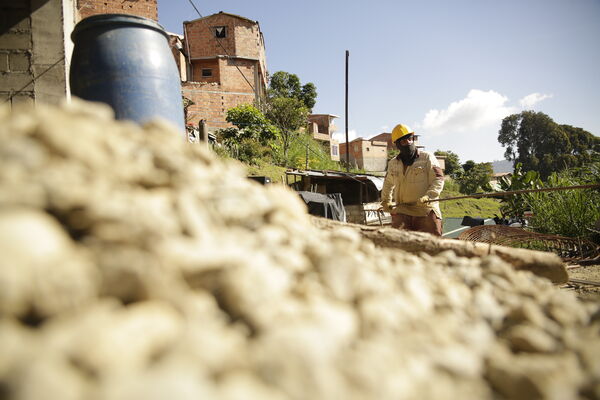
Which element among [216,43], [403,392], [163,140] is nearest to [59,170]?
[163,140]

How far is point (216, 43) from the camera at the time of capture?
22.7 metres

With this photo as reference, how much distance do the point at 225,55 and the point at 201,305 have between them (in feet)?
81.0

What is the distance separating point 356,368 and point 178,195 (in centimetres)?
71

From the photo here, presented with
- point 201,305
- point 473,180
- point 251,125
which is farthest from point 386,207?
point 473,180

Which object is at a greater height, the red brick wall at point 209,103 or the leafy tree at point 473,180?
the red brick wall at point 209,103

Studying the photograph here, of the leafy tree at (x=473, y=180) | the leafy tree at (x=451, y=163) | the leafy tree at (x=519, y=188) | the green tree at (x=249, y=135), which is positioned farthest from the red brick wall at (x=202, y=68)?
the leafy tree at (x=451, y=163)

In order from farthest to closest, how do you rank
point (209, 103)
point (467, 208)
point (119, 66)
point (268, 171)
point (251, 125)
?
point (467, 208), point (209, 103), point (251, 125), point (268, 171), point (119, 66)

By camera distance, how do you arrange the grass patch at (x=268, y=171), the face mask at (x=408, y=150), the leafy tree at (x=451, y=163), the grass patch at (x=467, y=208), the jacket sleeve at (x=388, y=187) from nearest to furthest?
the face mask at (x=408, y=150) → the jacket sleeve at (x=388, y=187) → the grass patch at (x=268, y=171) → the grass patch at (x=467, y=208) → the leafy tree at (x=451, y=163)

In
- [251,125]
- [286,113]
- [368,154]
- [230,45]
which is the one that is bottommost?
[368,154]

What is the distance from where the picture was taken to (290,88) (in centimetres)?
2812

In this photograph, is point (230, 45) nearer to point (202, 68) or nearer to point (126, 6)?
point (202, 68)

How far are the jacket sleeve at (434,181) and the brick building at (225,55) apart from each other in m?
19.8

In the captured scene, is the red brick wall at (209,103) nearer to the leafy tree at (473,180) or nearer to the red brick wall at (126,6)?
the red brick wall at (126,6)

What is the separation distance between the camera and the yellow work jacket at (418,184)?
3.55 meters
